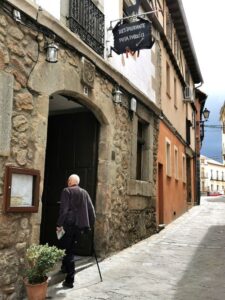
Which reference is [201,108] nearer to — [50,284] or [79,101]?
[79,101]

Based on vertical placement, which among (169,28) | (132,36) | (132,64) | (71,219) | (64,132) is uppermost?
(169,28)

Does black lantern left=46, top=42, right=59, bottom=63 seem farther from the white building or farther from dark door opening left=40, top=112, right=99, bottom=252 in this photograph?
the white building

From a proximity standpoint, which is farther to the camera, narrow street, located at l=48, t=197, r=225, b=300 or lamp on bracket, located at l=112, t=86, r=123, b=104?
lamp on bracket, located at l=112, t=86, r=123, b=104

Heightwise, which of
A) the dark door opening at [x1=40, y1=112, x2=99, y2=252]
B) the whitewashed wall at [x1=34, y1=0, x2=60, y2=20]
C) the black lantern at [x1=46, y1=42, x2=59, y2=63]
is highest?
the whitewashed wall at [x1=34, y1=0, x2=60, y2=20]

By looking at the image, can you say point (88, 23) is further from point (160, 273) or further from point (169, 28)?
point (169, 28)

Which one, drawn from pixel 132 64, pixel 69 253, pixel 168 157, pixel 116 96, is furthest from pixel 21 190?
pixel 168 157

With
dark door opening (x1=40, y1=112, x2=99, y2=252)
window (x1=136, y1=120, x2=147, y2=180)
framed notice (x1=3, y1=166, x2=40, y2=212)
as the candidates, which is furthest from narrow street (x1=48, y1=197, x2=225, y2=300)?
window (x1=136, y1=120, x2=147, y2=180)

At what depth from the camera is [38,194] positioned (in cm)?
530

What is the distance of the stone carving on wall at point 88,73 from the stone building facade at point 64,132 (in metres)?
0.02

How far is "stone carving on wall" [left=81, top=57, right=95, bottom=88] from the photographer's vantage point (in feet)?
21.6

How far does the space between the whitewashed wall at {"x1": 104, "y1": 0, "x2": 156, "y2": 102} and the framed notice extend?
3456 millimetres

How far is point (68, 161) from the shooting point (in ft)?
25.3

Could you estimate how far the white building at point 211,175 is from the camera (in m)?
71.0

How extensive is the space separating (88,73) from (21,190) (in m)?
2.59
